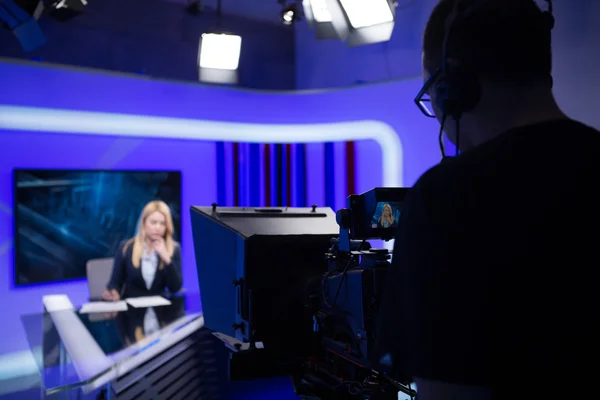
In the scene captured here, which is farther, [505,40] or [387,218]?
[387,218]

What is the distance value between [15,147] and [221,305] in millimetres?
3292

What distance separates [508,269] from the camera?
0.55m

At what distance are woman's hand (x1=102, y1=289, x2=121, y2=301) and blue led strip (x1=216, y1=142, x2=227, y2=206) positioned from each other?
1337mm

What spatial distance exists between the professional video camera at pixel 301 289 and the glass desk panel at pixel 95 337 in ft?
1.43

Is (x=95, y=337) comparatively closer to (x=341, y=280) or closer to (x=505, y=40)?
(x=341, y=280)

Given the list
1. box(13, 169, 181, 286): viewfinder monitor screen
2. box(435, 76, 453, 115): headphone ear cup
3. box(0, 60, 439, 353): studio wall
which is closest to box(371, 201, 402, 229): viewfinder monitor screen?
box(435, 76, 453, 115): headphone ear cup

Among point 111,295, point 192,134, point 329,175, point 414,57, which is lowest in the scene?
point 111,295

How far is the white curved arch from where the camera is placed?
12.5 feet

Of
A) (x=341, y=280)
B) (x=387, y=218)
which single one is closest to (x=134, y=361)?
(x=341, y=280)

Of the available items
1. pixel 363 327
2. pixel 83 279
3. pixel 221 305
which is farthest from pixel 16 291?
pixel 363 327

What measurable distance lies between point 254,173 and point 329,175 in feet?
2.22

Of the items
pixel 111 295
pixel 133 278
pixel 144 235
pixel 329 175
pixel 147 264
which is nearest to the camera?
pixel 111 295

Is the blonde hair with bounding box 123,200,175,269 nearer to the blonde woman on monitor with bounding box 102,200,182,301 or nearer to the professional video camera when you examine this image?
the blonde woman on monitor with bounding box 102,200,182,301

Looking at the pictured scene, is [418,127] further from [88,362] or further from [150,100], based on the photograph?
[88,362]
